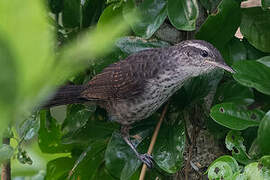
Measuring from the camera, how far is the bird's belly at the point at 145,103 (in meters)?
1.54

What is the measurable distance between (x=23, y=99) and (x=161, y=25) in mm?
1370

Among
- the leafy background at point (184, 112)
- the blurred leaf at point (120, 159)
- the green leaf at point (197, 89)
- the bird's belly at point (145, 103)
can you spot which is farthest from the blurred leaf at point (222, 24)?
the blurred leaf at point (120, 159)

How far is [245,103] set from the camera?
1.32 metres

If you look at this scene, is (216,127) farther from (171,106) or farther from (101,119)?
(101,119)

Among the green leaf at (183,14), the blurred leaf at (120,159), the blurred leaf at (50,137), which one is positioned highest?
the green leaf at (183,14)

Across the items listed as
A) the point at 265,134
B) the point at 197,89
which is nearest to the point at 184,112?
the point at 197,89

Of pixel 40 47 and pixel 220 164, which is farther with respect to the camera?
pixel 220 164

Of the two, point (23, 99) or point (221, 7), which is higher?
point (23, 99)

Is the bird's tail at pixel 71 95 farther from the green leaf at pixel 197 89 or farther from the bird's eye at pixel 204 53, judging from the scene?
the bird's eye at pixel 204 53

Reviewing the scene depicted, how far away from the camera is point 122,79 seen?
1.62 m

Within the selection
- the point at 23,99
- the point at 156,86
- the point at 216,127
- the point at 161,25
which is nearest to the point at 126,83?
the point at 156,86

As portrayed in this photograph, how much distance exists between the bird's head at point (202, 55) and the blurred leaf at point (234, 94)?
2.8 inches

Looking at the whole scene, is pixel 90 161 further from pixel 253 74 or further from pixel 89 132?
pixel 253 74

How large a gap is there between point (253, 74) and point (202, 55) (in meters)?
0.32
